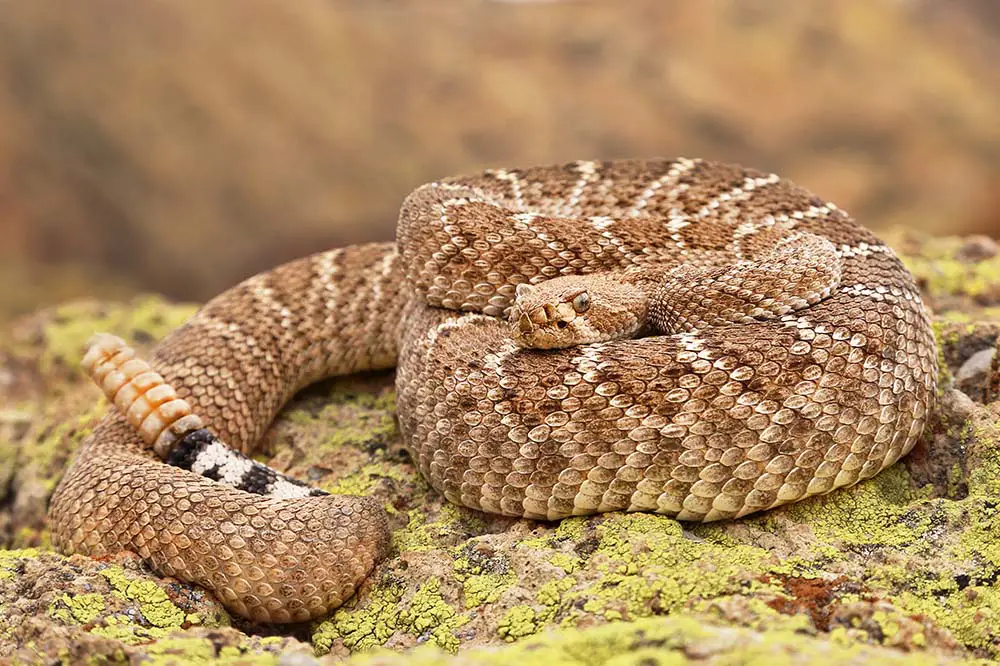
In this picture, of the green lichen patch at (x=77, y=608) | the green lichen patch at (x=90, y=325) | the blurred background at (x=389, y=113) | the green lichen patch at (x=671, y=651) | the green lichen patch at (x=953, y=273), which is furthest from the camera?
the blurred background at (x=389, y=113)

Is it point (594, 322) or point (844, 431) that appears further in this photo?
point (594, 322)

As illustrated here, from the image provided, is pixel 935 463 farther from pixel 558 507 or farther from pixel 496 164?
pixel 496 164

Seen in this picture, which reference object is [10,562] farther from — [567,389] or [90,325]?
[90,325]

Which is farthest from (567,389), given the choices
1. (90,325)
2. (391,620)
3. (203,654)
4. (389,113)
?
(389,113)

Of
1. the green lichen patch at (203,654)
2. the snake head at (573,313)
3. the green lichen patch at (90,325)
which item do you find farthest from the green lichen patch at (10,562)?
the green lichen patch at (90,325)

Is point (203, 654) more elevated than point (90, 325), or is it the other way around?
point (203, 654)

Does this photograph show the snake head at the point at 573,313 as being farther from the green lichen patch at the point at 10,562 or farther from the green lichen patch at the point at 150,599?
the green lichen patch at the point at 10,562

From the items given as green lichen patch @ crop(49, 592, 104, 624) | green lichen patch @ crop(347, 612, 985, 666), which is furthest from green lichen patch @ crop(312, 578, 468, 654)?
green lichen patch @ crop(49, 592, 104, 624)

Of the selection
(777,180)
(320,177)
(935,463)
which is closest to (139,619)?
(935,463)
